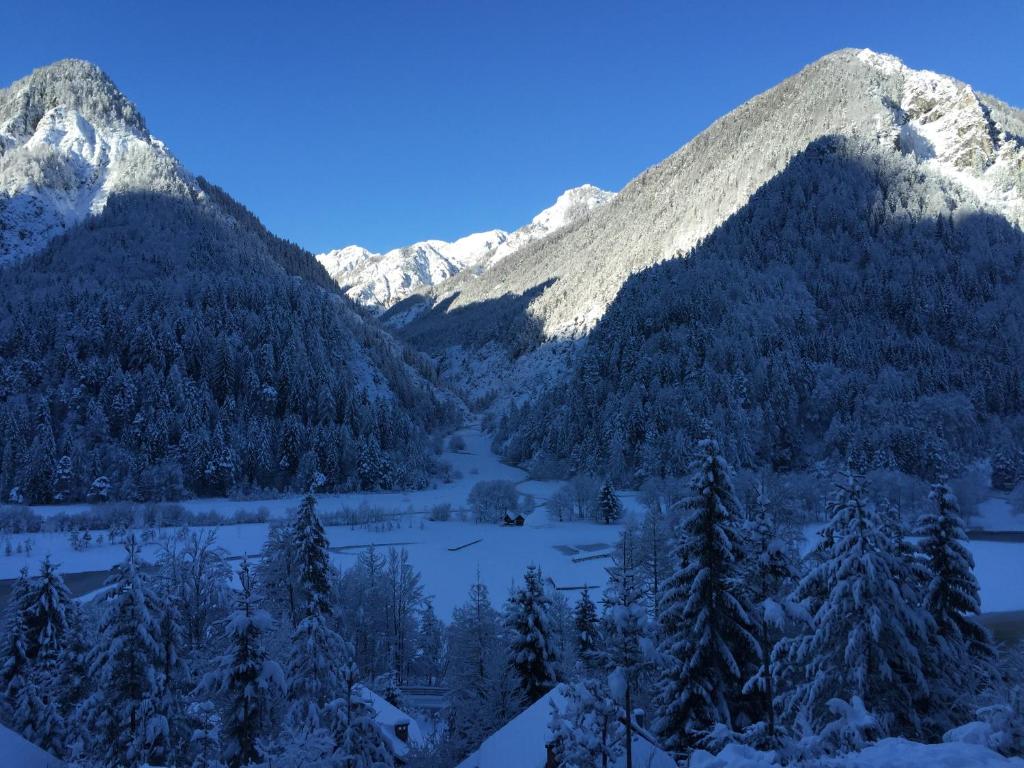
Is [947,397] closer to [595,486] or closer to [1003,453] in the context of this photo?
[1003,453]

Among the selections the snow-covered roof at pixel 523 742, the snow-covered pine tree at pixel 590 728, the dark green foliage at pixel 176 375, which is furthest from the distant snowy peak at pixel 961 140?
the snow-covered pine tree at pixel 590 728

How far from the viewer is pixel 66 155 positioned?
509ft

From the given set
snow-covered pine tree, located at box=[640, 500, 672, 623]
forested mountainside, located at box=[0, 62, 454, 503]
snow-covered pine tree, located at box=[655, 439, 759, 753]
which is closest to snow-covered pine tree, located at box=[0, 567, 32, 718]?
snow-covered pine tree, located at box=[655, 439, 759, 753]

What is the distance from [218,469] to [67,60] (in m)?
163

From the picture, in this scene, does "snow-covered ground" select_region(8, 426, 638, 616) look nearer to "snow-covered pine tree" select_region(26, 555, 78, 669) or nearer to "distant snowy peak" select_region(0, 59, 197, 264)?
"snow-covered pine tree" select_region(26, 555, 78, 669)

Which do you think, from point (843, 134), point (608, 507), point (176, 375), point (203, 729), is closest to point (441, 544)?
A: point (608, 507)

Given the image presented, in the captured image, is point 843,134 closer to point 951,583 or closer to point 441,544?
point 441,544

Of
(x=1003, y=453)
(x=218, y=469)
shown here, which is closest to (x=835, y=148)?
(x=1003, y=453)

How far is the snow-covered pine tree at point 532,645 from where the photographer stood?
83.5 ft

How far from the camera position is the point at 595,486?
98188mm

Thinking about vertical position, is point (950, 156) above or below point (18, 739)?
above

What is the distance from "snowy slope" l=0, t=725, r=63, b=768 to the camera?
1587 cm

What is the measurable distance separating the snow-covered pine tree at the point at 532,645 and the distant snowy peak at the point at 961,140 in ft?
515

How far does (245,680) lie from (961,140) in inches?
7362
